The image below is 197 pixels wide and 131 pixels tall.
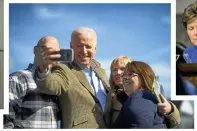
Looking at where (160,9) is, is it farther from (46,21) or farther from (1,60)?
(1,60)

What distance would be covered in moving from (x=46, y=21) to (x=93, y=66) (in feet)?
2.02

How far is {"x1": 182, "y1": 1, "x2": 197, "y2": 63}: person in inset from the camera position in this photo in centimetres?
467

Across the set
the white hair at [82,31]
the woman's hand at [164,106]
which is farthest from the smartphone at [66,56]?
the woman's hand at [164,106]

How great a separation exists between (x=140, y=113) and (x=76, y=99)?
603 mm

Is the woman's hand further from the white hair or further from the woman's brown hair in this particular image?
the white hair

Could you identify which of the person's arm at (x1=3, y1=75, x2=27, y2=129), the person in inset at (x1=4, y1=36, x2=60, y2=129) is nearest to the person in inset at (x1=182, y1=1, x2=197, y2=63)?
the person in inset at (x1=4, y1=36, x2=60, y2=129)

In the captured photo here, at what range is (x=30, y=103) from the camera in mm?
4555

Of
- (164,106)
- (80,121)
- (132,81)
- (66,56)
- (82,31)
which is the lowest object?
(80,121)

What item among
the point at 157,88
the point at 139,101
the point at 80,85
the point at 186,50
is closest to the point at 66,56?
the point at 80,85

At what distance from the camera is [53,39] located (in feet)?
15.1

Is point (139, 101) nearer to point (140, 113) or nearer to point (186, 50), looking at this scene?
point (140, 113)

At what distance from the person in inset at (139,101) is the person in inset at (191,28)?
398mm

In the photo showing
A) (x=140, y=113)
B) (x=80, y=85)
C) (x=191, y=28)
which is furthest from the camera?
(x=191, y=28)

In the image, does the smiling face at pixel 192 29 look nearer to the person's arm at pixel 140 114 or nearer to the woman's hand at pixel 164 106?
the woman's hand at pixel 164 106
